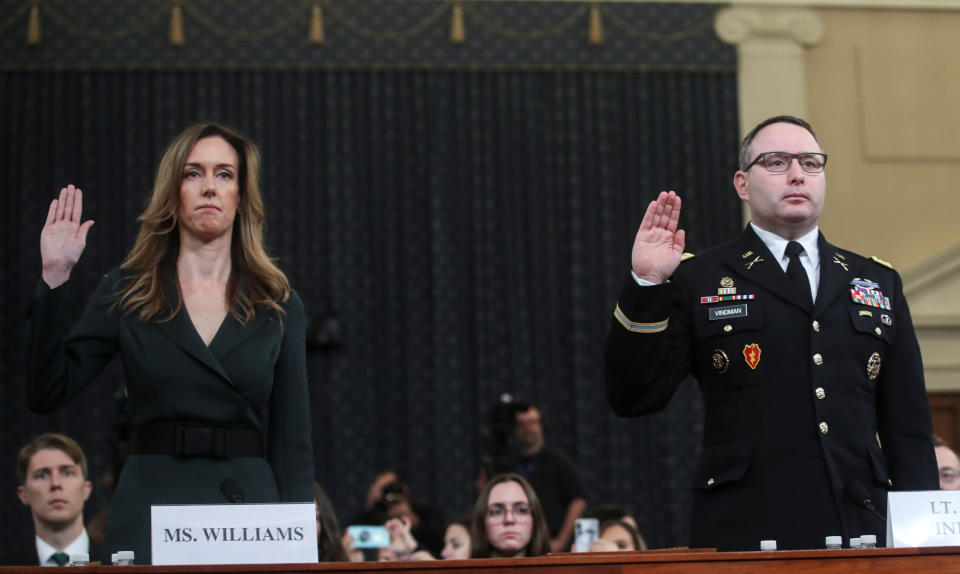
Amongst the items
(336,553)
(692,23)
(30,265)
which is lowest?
(336,553)

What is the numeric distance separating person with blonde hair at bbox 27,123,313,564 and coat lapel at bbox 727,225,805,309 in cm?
88

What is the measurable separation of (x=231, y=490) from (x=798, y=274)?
3.83 feet

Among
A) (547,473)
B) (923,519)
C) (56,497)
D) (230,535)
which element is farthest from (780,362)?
(547,473)

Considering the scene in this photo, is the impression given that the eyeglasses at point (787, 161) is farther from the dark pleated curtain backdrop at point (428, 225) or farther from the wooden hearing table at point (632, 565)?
the dark pleated curtain backdrop at point (428, 225)

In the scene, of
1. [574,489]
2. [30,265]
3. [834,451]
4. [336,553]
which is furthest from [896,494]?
[30,265]

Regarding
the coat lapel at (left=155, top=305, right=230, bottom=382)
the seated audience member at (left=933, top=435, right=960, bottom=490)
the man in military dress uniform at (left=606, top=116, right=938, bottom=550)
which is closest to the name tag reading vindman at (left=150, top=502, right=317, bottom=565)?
the coat lapel at (left=155, top=305, right=230, bottom=382)

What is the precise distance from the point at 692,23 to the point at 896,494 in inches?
317

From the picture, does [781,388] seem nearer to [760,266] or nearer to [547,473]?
[760,266]

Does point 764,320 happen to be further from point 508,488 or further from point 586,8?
point 586,8

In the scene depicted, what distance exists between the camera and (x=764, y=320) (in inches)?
104

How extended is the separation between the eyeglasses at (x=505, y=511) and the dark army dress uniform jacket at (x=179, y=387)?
2.57 meters

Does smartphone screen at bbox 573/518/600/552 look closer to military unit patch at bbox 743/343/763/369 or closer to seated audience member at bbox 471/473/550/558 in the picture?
seated audience member at bbox 471/473/550/558

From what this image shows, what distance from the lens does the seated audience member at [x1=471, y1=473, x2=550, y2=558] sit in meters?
5.01

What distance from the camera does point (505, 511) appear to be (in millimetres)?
5059
